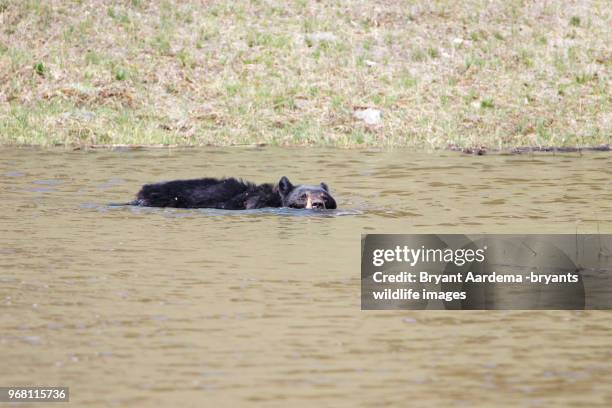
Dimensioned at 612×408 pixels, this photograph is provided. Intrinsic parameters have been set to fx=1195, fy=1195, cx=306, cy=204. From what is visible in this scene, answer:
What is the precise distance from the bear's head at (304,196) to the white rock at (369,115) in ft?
43.5

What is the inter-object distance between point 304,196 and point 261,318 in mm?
6475

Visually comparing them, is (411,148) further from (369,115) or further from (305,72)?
(305,72)

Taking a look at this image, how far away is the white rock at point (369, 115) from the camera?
28172 mm

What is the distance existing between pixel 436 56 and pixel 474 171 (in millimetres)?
12389

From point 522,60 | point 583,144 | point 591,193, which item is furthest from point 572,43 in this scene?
point 591,193

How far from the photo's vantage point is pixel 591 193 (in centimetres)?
1708

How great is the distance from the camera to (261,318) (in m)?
8.37

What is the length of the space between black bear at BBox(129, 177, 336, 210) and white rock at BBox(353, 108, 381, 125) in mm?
13187

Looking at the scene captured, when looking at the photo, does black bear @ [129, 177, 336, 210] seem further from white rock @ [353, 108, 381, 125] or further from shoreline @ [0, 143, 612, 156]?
white rock @ [353, 108, 381, 125]

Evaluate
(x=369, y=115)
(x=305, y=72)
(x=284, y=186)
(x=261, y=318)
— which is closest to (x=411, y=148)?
(x=369, y=115)

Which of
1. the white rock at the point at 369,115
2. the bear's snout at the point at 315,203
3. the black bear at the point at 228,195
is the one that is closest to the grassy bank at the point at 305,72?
the white rock at the point at 369,115

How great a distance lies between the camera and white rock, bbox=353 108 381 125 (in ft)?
92.4

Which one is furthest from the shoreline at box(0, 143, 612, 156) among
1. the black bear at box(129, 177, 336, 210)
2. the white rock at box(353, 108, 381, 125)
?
the black bear at box(129, 177, 336, 210)

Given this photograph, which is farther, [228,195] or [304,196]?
[228,195]
